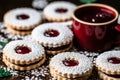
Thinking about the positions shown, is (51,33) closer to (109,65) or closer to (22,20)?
(22,20)

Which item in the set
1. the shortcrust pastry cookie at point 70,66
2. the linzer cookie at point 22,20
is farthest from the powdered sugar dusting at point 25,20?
the shortcrust pastry cookie at point 70,66

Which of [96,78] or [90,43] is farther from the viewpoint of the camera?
[90,43]

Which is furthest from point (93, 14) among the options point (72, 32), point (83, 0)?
point (83, 0)

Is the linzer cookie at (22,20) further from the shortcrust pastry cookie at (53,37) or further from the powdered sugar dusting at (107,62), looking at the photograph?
the powdered sugar dusting at (107,62)

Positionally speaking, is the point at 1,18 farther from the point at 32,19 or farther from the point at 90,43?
the point at 90,43

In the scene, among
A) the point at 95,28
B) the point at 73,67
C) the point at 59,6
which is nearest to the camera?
the point at 73,67

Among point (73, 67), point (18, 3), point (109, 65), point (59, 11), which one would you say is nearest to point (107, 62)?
point (109, 65)

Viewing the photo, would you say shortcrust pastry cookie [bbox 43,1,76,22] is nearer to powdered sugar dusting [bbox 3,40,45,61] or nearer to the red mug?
the red mug

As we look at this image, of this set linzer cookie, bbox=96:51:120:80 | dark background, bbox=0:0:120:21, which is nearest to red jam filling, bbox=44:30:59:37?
linzer cookie, bbox=96:51:120:80
